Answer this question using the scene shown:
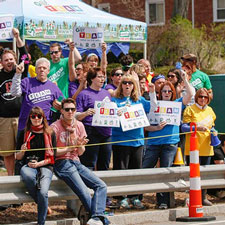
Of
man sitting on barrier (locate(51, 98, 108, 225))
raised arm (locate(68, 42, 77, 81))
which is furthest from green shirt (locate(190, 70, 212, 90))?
man sitting on barrier (locate(51, 98, 108, 225))

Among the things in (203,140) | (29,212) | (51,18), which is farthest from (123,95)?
(51,18)

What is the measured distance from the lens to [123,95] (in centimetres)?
945

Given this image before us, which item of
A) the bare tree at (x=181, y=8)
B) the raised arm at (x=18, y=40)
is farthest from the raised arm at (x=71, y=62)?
the bare tree at (x=181, y=8)

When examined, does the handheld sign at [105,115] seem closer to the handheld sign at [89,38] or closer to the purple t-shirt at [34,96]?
the purple t-shirt at [34,96]

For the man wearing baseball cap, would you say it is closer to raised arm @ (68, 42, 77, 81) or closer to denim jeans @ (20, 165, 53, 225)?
raised arm @ (68, 42, 77, 81)

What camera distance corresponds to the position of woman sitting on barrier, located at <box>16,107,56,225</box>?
7812mm

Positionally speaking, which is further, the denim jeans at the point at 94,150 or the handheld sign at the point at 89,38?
the handheld sign at the point at 89,38

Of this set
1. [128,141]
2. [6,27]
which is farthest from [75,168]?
[6,27]

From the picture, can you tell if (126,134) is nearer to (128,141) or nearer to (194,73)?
(128,141)

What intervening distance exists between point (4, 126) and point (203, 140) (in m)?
3.02

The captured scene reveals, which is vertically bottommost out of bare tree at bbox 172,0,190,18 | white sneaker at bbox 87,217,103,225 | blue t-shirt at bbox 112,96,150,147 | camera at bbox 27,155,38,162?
white sneaker at bbox 87,217,103,225

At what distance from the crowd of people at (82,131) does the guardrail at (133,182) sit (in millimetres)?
168

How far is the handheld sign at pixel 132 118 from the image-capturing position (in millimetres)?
9250

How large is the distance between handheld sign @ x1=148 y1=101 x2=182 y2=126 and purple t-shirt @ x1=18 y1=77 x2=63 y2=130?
1.56 meters
